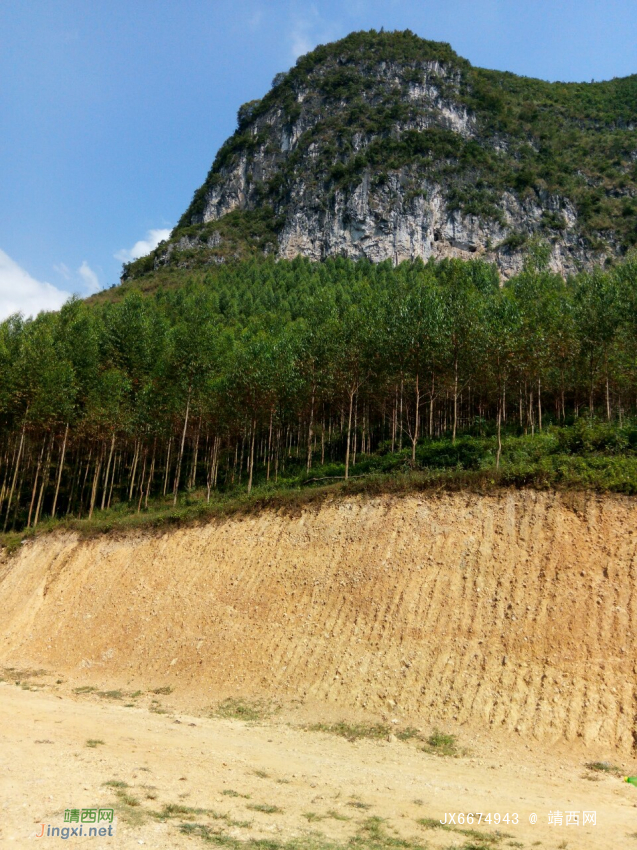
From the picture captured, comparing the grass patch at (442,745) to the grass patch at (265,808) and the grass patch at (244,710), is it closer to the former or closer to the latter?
the grass patch at (244,710)

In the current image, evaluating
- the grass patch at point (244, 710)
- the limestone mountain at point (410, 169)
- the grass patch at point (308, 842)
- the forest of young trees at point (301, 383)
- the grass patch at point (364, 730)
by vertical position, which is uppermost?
the limestone mountain at point (410, 169)

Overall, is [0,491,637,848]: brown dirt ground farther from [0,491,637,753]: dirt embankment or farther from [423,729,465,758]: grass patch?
[423,729,465,758]: grass patch

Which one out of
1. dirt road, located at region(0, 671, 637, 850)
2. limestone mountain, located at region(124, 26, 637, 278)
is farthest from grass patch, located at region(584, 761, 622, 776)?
limestone mountain, located at region(124, 26, 637, 278)

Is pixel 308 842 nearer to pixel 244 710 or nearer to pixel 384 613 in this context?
pixel 244 710

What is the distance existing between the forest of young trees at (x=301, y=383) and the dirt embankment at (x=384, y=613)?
680cm

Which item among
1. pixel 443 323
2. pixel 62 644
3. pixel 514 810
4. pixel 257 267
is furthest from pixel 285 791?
pixel 257 267

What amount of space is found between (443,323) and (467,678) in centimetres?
2013

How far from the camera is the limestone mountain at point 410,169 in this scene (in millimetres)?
110500

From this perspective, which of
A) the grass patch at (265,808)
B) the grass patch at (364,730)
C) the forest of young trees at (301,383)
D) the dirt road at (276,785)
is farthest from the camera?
the forest of young trees at (301,383)

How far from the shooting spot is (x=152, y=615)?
23.4 m

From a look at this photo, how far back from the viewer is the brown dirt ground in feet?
35.5

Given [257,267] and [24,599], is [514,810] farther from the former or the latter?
[257,267]

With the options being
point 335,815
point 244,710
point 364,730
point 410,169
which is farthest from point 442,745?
point 410,169

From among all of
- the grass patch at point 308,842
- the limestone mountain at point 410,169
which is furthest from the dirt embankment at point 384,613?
the limestone mountain at point 410,169
